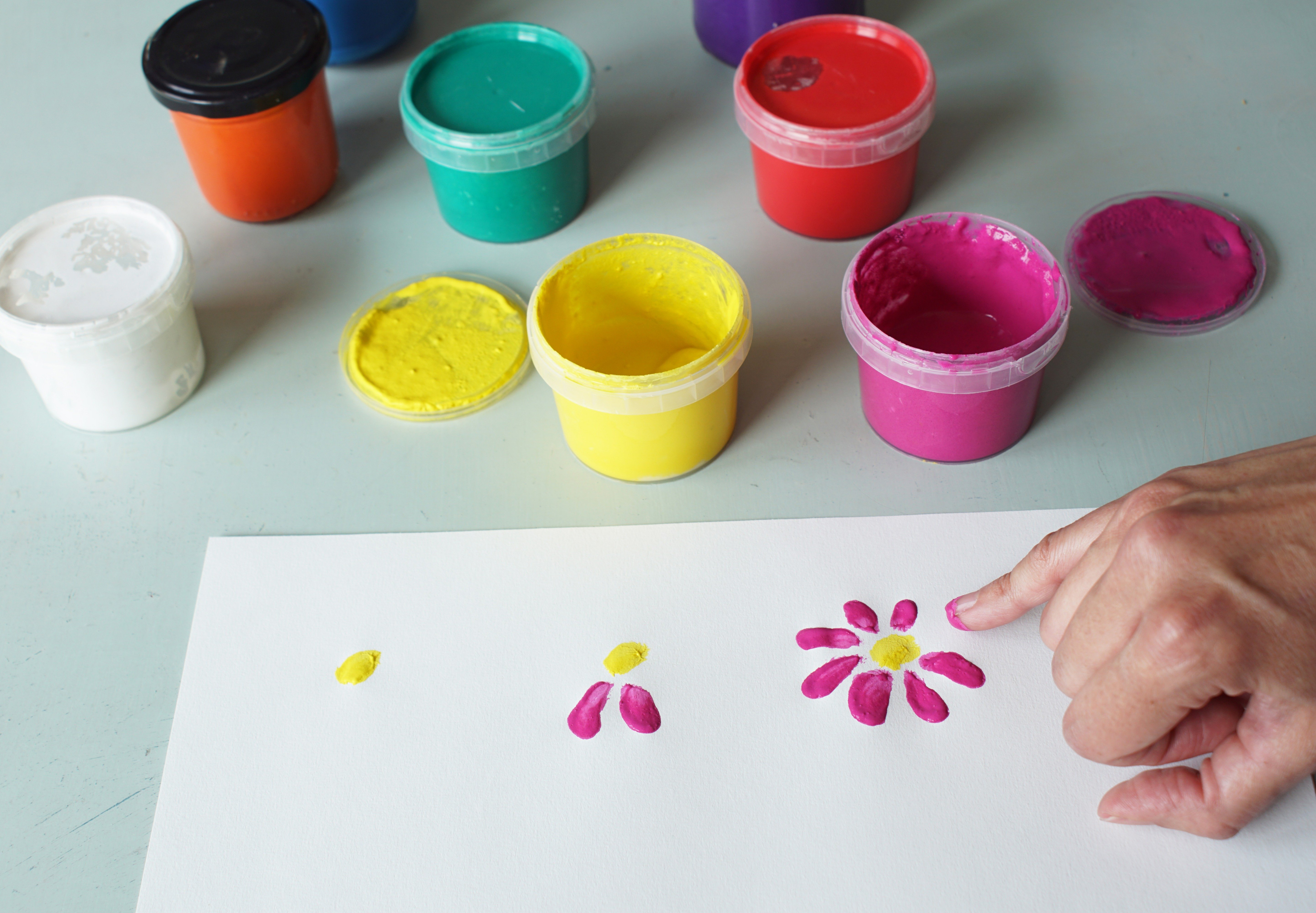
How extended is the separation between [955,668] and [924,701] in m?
0.06

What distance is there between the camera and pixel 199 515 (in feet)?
5.05

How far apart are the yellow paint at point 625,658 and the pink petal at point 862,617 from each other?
259 millimetres

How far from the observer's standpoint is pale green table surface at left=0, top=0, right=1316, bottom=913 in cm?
142

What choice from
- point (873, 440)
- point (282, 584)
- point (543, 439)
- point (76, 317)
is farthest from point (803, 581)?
point (76, 317)

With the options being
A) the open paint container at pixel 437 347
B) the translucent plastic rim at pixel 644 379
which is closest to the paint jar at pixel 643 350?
the translucent plastic rim at pixel 644 379

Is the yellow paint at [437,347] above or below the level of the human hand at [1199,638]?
below

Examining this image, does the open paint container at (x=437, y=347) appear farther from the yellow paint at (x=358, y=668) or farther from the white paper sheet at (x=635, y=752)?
the yellow paint at (x=358, y=668)

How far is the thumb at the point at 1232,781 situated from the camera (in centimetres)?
102

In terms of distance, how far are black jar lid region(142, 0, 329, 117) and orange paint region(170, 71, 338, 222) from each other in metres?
0.03

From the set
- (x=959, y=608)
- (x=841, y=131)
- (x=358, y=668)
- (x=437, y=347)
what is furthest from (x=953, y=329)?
(x=358, y=668)

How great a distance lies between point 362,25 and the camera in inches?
79.2

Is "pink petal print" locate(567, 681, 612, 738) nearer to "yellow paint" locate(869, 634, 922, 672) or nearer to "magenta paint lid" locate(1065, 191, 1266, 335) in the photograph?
"yellow paint" locate(869, 634, 922, 672)

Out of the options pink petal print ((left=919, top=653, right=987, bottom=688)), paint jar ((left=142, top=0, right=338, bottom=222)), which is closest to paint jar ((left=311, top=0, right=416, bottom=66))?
paint jar ((left=142, top=0, right=338, bottom=222))

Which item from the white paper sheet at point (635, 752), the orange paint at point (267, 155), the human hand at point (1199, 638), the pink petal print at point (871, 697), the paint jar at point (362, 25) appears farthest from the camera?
the paint jar at point (362, 25)
